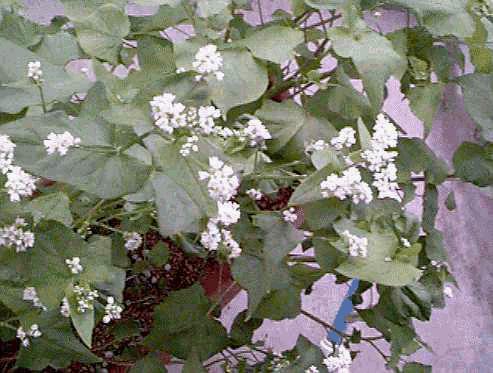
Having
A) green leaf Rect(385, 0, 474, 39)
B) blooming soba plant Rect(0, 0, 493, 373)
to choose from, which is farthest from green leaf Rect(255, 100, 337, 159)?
green leaf Rect(385, 0, 474, 39)

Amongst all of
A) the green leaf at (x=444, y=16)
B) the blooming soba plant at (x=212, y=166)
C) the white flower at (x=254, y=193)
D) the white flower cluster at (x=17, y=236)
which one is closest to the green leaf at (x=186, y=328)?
the blooming soba plant at (x=212, y=166)

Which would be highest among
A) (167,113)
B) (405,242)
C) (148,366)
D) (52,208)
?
(167,113)

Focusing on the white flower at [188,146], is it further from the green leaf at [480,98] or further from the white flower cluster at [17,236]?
the green leaf at [480,98]

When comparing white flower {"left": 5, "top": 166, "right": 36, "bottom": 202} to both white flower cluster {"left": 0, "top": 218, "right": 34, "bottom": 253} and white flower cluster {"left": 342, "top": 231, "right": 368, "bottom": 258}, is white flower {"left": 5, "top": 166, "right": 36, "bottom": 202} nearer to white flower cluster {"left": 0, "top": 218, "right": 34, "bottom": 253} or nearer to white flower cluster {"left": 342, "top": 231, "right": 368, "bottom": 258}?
white flower cluster {"left": 0, "top": 218, "right": 34, "bottom": 253}

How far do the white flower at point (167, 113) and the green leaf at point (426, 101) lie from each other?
0.28m

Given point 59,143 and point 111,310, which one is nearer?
point 59,143

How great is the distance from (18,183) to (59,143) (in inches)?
1.4

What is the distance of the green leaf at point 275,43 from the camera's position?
523 millimetres

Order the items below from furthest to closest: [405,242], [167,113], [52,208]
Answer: [405,242] → [52,208] → [167,113]

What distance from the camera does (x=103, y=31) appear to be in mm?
589

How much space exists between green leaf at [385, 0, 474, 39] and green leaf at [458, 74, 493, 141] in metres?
0.09

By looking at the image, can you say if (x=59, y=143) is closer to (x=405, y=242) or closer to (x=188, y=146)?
(x=188, y=146)

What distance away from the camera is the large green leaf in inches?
20.3

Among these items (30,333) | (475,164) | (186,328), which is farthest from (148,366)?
(475,164)
